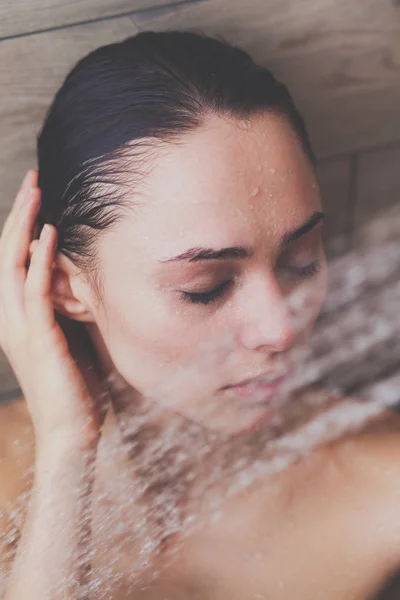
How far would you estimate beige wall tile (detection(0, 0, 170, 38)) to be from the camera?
945 millimetres

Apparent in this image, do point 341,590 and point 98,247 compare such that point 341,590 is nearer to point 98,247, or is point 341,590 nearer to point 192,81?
point 98,247

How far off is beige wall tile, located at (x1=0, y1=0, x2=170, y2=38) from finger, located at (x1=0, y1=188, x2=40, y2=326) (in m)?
0.27

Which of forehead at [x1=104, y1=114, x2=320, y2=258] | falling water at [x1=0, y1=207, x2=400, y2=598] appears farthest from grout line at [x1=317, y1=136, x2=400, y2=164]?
forehead at [x1=104, y1=114, x2=320, y2=258]

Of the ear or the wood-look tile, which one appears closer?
the ear

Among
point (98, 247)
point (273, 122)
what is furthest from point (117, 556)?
point (273, 122)

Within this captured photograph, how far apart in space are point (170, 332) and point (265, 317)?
0.13 m

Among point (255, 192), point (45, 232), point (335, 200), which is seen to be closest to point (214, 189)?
point (255, 192)

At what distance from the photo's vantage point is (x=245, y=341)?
83 cm

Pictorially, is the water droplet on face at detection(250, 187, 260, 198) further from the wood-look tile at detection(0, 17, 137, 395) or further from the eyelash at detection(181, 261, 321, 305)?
the wood-look tile at detection(0, 17, 137, 395)

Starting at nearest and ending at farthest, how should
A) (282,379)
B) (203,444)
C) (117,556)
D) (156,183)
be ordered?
1. (156,183)
2. (282,379)
3. (117,556)
4. (203,444)

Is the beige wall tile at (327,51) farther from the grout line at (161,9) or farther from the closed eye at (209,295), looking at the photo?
the closed eye at (209,295)

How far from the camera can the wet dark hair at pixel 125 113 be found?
2.54ft

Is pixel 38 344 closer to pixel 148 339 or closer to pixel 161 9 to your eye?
pixel 148 339

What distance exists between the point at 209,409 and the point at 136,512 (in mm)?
276
